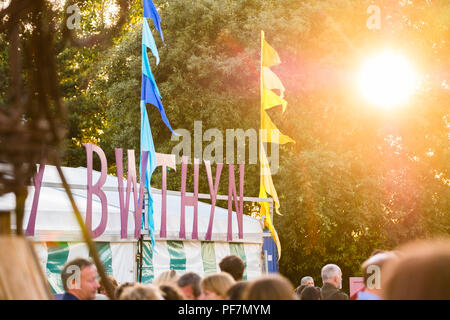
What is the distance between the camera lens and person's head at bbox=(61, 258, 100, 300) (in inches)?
186

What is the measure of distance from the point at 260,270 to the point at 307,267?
8.59 m

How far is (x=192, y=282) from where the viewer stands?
15.2 feet

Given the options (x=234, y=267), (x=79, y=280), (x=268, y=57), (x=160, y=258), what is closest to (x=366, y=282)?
(x=234, y=267)

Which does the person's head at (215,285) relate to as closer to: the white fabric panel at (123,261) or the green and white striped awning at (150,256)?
the green and white striped awning at (150,256)

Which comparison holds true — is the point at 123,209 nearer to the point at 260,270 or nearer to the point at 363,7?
the point at 260,270

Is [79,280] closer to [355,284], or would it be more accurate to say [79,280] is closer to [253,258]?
[355,284]

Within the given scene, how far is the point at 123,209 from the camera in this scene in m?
11.6

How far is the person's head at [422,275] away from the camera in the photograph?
138 centimetres

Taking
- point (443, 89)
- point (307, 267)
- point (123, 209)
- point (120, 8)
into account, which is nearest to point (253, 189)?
point (307, 267)

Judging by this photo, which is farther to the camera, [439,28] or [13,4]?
[439,28]

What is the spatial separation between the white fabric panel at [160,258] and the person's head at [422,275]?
10.9m

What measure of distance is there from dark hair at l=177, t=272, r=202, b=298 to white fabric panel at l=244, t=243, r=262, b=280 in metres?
10.1

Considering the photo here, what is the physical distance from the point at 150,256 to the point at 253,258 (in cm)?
323
